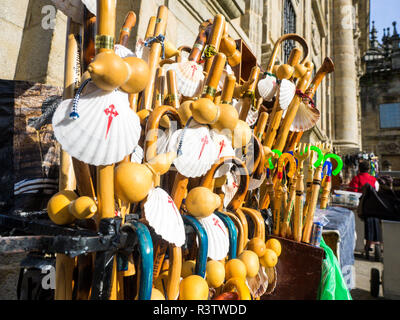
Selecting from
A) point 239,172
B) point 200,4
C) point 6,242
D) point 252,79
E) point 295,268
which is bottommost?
point 295,268

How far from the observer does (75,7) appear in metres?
0.43

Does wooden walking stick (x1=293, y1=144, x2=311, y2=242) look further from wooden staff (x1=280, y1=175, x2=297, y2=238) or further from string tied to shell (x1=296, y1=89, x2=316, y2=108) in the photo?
string tied to shell (x1=296, y1=89, x2=316, y2=108)

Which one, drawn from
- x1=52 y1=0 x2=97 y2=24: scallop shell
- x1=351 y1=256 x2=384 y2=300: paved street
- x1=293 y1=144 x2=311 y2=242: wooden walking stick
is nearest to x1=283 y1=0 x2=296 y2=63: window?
x1=351 y1=256 x2=384 y2=300: paved street

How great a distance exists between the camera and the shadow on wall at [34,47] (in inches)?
39.1

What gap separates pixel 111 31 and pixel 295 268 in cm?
75

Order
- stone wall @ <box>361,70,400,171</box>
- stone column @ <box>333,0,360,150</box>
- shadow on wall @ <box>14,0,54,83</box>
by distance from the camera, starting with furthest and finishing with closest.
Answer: stone wall @ <box>361,70,400,171</box> → stone column @ <box>333,0,360,150</box> → shadow on wall @ <box>14,0,54,83</box>

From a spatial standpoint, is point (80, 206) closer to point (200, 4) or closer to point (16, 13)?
point (16, 13)

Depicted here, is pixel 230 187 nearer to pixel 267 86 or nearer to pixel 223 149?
pixel 223 149

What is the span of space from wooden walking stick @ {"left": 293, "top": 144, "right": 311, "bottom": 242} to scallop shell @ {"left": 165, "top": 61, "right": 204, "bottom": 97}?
0.36 metres

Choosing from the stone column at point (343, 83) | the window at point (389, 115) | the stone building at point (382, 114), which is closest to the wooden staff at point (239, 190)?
the stone column at point (343, 83)

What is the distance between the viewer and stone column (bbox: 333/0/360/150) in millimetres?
8422

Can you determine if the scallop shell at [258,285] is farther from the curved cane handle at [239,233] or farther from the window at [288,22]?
the window at [288,22]

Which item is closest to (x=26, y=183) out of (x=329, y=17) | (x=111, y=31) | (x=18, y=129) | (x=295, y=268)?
(x=18, y=129)

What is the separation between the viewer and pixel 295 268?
76 centimetres
